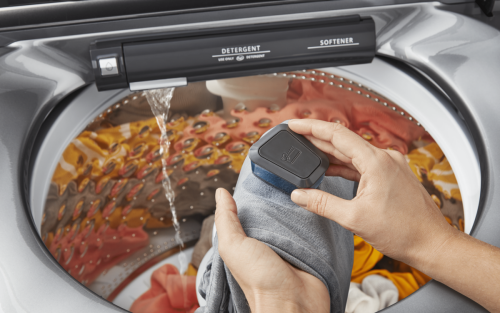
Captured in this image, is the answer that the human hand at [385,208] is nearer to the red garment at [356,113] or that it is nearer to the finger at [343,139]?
the finger at [343,139]

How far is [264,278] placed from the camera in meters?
0.45

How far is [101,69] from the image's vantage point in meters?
0.61

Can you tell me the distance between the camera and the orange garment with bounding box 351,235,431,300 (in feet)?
2.78

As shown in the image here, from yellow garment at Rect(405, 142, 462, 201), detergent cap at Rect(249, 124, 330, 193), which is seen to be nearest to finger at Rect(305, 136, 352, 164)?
detergent cap at Rect(249, 124, 330, 193)

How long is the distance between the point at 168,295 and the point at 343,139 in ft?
2.11

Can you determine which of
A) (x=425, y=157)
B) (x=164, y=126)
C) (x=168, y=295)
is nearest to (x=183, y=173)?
(x=164, y=126)

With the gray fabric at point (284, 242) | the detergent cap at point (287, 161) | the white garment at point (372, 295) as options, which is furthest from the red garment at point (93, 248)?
the white garment at point (372, 295)

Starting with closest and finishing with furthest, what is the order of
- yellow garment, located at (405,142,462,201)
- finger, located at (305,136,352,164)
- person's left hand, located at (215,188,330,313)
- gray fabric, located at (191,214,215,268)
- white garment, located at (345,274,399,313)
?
person's left hand, located at (215,188,330,313) → finger, located at (305,136,352,164) → yellow garment, located at (405,142,462,201) → white garment, located at (345,274,399,313) → gray fabric, located at (191,214,215,268)

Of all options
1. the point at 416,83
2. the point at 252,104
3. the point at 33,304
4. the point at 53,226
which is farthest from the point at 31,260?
the point at 416,83

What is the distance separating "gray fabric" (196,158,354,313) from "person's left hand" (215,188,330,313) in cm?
3

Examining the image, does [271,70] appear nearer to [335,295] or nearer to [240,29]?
[240,29]

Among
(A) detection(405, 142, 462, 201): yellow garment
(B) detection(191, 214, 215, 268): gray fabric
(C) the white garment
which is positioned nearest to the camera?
(A) detection(405, 142, 462, 201): yellow garment

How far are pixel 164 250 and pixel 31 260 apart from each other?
58 cm

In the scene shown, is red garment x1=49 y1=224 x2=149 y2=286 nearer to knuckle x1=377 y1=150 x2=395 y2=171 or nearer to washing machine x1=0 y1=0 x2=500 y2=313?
washing machine x1=0 y1=0 x2=500 y2=313
